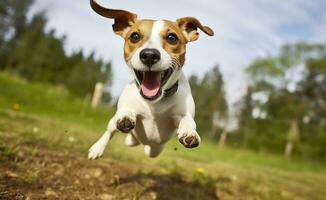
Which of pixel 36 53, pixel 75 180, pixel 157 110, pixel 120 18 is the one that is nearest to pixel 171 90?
pixel 157 110

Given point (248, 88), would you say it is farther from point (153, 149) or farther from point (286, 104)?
point (153, 149)

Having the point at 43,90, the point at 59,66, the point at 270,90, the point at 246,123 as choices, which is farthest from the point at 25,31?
the point at 43,90


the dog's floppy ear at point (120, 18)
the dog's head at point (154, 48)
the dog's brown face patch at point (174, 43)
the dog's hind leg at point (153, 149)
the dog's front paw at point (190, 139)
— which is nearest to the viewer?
the dog's front paw at point (190, 139)

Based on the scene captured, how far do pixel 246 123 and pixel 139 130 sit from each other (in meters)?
21.8

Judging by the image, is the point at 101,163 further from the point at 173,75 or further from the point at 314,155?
the point at 314,155

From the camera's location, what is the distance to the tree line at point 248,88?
26586 millimetres

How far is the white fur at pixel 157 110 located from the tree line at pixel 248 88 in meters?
11.2

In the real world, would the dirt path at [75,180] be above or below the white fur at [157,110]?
below

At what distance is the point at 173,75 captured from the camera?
3506 millimetres

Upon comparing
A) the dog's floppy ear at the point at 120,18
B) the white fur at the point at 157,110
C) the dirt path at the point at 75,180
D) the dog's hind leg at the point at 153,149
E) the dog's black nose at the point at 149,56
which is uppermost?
the dog's floppy ear at the point at 120,18

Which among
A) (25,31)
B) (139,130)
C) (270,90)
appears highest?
(25,31)

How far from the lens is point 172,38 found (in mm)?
3490

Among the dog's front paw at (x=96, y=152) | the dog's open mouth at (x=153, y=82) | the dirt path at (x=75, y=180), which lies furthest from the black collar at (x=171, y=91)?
the dirt path at (x=75, y=180)

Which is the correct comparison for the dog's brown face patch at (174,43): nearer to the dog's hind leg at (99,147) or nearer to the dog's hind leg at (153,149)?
the dog's hind leg at (99,147)
